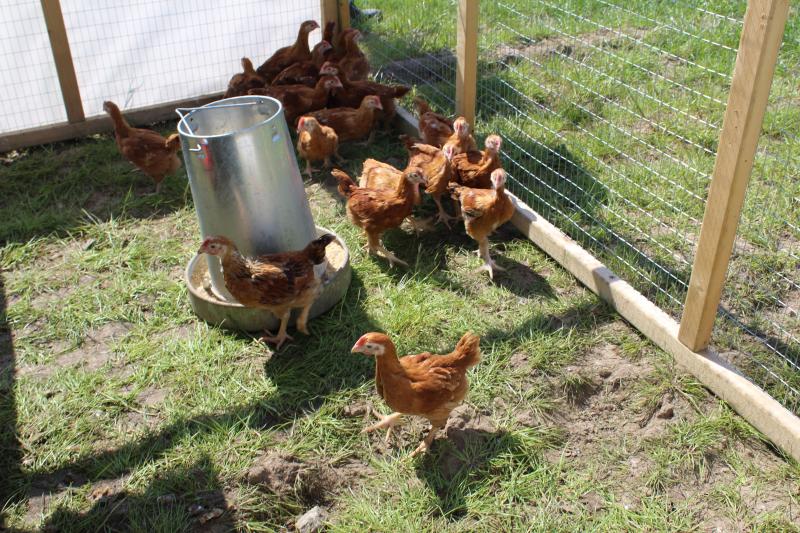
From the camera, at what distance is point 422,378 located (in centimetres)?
321

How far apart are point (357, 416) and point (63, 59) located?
4415mm

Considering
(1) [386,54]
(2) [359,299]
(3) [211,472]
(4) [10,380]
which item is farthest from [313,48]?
(3) [211,472]

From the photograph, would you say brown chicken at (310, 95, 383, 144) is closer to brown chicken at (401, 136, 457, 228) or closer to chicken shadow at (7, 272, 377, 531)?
brown chicken at (401, 136, 457, 228)

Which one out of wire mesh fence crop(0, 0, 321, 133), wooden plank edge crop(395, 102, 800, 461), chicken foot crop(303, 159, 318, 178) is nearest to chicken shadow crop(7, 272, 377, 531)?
wooden plank edge crop(395, 102, 800, 461)

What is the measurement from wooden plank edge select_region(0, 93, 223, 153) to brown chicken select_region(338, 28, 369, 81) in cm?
129

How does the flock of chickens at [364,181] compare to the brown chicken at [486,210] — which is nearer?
the flock of chickens at [364,181]

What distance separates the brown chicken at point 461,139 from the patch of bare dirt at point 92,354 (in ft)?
8.05

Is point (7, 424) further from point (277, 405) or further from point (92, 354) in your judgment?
point (277, 405)

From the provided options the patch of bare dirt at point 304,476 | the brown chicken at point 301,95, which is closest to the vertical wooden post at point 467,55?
the brown chicken at point 301,95

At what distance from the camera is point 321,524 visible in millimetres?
3049

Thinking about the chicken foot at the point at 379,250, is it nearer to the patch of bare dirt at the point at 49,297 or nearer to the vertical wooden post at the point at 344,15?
the patch of bare dirt at the point at 49,297

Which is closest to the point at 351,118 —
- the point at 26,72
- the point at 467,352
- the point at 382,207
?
the point at 382,207

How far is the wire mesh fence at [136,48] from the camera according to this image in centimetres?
600

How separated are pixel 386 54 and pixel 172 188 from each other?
9.60 ft
